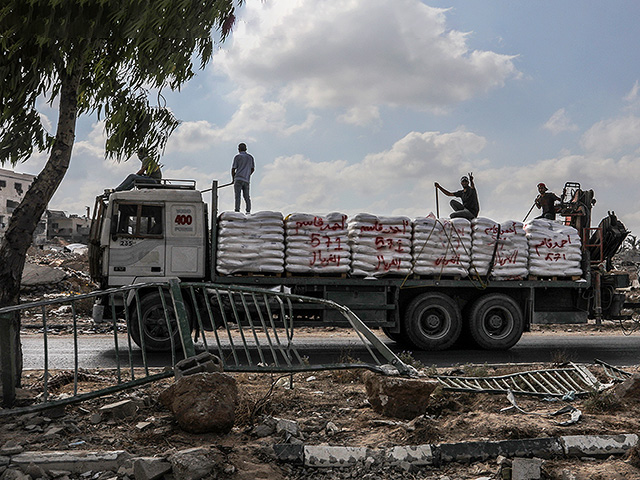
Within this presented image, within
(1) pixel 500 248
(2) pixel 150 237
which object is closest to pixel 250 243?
(2) pixel 150 237

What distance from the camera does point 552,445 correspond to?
4422 mm

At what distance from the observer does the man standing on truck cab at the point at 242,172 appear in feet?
44.4

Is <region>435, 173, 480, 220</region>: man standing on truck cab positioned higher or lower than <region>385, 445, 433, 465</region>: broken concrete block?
higher

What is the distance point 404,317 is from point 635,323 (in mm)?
9488

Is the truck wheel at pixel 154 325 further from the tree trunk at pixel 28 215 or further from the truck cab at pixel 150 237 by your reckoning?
the tree trunk at pixel 28 215

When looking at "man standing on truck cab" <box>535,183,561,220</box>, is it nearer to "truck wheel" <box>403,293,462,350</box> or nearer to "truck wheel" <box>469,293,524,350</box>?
"truck wheel" <box>469,293,524,350</box>

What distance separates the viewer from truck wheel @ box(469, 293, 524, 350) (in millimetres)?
11344

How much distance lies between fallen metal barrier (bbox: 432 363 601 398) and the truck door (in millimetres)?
5780

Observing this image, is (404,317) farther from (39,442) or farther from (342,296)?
(39,442)

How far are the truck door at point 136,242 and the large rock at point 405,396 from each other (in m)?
6.19

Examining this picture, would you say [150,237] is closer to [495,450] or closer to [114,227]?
[114,227]

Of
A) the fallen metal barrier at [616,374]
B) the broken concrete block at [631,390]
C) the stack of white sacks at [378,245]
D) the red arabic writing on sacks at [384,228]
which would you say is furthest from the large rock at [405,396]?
the red arabic writing on sacks at [384,228]

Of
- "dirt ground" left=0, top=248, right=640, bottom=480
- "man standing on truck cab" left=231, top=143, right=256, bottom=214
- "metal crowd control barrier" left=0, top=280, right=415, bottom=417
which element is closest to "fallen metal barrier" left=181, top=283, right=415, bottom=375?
"metal crowd control barrier" left=0, top=280, right=415, bottom=417

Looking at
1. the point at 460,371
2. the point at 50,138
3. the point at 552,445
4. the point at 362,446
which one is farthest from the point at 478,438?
the point at 50,138
